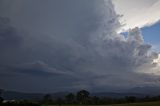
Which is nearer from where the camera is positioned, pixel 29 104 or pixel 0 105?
pixel 0 105

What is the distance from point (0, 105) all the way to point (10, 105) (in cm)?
498

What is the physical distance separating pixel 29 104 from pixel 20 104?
3495mm

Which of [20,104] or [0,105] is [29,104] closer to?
[20,104]

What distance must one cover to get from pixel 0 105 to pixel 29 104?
13.3 meters

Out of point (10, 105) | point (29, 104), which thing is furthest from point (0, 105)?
point (29, 104)

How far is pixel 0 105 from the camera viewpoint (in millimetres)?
101125

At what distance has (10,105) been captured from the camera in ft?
346

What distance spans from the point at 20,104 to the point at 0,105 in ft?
33.1

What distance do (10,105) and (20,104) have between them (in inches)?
202

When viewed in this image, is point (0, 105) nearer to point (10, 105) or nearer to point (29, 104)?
point (10, 105)

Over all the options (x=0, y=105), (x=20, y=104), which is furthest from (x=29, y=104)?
(x=0, y=105)

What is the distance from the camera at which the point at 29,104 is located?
4407 inches
